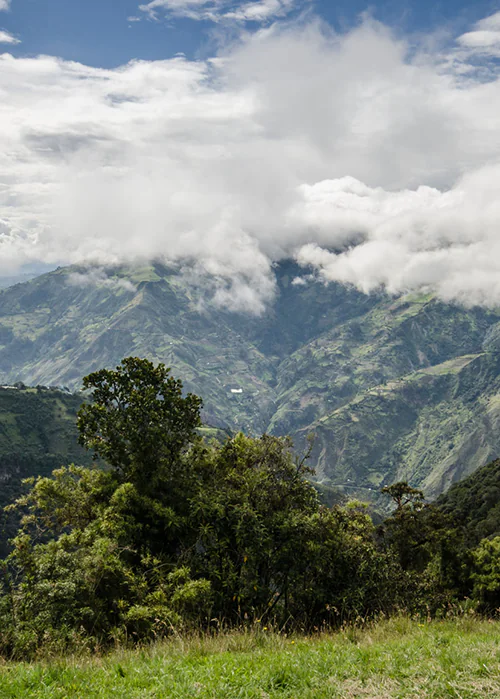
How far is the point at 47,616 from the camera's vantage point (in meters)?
15.3

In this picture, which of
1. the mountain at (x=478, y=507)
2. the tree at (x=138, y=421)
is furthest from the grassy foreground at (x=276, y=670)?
the mountain at (x=478, y=507)

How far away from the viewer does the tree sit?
26.7m

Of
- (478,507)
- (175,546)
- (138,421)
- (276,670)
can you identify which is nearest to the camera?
(276,670)

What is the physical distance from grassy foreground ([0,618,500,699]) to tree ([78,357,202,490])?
15211 millimetres

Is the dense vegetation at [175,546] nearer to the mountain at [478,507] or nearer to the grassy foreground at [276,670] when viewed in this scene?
the grassy foreground at [276,670]

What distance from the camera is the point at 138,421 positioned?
27000mm

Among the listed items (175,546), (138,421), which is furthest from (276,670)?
(138,421)

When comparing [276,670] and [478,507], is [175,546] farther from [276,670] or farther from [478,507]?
[478,507]

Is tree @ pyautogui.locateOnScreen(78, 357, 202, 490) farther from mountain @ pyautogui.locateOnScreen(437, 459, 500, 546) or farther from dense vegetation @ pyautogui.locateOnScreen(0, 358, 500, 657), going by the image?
mountain @ pyautogui.locateOnScreen(437, 459, 500, 546)

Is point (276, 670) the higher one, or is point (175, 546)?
point (276, 670)

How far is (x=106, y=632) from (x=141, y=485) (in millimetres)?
9766

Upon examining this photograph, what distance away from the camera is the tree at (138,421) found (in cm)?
2667

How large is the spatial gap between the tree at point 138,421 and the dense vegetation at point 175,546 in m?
0.08

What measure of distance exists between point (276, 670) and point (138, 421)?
18.9 meters
